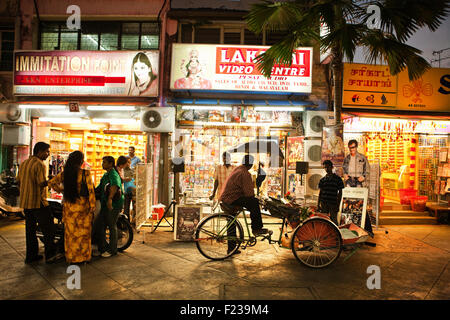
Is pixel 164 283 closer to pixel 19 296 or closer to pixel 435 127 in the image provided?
pixel 19 296

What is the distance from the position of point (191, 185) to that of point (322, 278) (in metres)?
5.75

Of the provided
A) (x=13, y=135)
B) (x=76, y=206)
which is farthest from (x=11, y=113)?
(x=76, y=206)

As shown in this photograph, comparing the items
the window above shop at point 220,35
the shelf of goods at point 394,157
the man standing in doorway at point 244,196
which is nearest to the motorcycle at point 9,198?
the man standing in doorway at point 244,196

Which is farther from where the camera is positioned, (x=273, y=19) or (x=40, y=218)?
(x=273, y=19)

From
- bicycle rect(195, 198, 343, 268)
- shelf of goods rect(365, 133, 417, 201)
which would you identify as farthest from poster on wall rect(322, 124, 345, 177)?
shelf of goods rect(365, 133, 417, 201)

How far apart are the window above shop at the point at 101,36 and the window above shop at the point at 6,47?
1136 millimetres

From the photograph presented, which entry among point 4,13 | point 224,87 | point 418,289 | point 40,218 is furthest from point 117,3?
point 418,289

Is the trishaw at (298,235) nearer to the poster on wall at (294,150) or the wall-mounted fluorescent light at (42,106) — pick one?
the poster on wall at (294,150)

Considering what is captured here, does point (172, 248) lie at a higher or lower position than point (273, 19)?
lower

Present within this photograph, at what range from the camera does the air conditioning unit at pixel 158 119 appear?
955 cm

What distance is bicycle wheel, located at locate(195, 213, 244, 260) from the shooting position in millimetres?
5637

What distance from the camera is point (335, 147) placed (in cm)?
741

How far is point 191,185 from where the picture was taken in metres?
9.88

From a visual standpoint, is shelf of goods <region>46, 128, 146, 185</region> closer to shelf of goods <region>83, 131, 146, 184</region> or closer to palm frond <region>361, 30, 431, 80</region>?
shelf of goods <region>83, 131, 146, 184</region>
